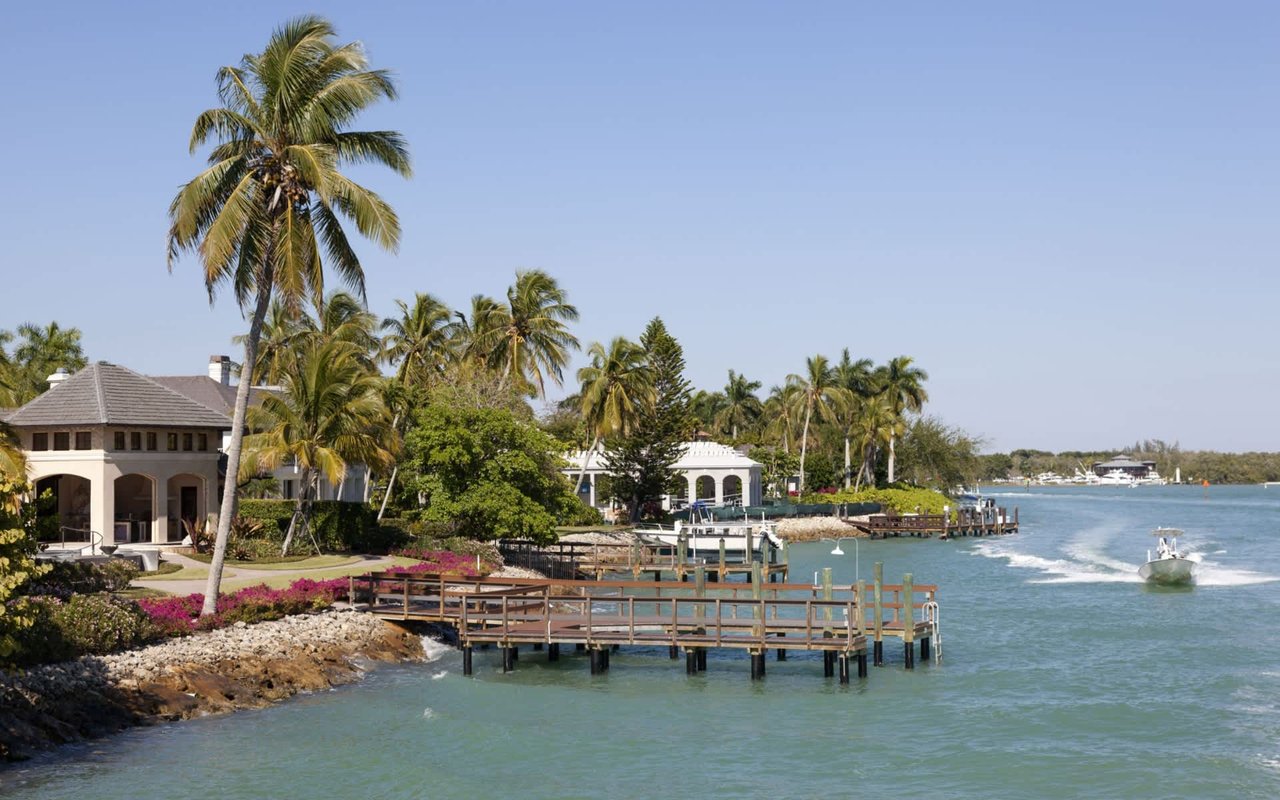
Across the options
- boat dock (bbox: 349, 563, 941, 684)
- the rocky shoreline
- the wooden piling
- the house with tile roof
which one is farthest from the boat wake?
the house with tile roof

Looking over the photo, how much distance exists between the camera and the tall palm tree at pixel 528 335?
6831cm

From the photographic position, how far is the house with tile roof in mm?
41656

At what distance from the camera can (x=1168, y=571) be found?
51.4 m

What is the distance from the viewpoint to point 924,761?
23.3 metres

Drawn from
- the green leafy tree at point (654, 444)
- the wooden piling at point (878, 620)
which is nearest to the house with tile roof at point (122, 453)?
the wooden piling at point (878, 620)

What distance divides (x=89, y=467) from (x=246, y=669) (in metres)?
17.7

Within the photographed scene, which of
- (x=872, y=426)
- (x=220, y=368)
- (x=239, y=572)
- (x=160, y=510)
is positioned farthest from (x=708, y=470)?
(x=239, y=572)

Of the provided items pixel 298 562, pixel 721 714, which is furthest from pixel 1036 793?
pixel 298 562


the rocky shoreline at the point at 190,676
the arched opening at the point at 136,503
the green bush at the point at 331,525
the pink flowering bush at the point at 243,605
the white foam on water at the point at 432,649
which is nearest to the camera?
the rocky shoreline at the point at 190,676

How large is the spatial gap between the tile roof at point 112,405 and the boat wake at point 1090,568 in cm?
3673

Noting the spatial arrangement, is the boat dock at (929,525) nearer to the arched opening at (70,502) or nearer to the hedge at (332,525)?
the hedge at (332,525)

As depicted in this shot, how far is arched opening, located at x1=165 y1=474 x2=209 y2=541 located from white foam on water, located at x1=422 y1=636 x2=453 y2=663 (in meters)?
13.8

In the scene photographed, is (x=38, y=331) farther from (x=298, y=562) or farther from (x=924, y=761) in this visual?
(x=924, y=761)

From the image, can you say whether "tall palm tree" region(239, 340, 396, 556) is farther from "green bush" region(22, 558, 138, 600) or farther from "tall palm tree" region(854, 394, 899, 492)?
"tall palm tree" region(854, 394, 899, 492)
